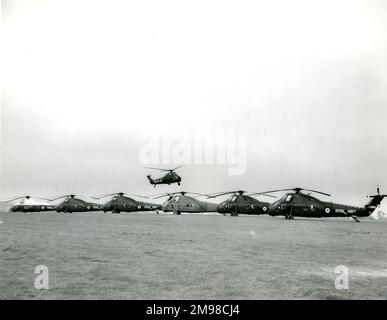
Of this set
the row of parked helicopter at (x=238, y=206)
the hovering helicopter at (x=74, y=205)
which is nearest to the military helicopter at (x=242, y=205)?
the row of parked helicopter at (x=238, y=206)

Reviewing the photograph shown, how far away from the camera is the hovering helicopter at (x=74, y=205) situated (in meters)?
61.5

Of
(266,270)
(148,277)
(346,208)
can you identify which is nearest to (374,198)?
(346,208)

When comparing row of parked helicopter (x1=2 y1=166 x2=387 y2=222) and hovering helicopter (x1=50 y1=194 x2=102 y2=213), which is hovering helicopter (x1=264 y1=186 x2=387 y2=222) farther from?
hovering helicopter (x1=50 y1=194 x2=102 y2=213)

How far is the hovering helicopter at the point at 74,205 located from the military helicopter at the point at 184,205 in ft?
54.9

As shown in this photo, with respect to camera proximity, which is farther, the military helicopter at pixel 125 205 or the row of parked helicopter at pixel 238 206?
the military helicopter at pixel 125 205

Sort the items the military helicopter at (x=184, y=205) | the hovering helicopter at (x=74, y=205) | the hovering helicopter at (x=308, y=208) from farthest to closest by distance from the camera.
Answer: the hovering helicopter at (x=74, y=205) → the military helicopter at (x=184, y=205) → the hovering helicopter at (x=308, y=208)

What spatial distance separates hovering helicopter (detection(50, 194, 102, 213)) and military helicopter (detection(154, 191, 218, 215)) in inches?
659

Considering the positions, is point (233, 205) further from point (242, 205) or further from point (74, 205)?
point (74, 205)

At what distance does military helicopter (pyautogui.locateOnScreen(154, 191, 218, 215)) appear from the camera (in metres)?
49.9

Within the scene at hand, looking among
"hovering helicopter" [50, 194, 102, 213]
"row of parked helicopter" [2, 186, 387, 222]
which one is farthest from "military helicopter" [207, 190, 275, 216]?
"hovering helicopter" [50, 194, 102, 213]

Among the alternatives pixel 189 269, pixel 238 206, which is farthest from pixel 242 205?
pixel 189 269

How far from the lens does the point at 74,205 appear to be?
202ft

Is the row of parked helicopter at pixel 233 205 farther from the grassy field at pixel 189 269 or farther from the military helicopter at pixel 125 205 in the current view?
the grassy field at pixel 189 269
